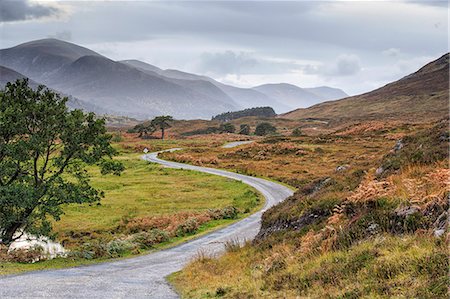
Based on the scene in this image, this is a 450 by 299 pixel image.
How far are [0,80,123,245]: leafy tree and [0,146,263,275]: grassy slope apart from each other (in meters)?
5.19

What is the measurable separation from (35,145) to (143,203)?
2602 centimetres

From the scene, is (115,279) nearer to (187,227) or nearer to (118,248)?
(118,248)

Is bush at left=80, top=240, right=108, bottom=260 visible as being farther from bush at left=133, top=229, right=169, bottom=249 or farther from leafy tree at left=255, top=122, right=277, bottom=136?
leafy tree at left=255, top=122, right=277, bottom=136

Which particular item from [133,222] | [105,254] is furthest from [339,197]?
[133,222]

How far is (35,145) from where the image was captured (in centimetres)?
3094

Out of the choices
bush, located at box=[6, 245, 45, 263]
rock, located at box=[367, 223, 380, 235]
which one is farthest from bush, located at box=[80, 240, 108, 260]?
rock, located at box=[367, 223, 380, 235]

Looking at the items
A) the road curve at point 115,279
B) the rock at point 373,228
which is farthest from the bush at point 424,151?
the road curve at point 115,279

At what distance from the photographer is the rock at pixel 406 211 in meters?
14.4

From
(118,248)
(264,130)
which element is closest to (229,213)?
(118,248)

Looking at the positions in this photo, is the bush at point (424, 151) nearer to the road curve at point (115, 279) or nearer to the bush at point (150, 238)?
the road curve at point (115, 279)

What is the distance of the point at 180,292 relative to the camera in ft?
60.7

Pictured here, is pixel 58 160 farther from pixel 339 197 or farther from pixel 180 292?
pixel 339 197

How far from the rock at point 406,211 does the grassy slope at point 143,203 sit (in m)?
20.1

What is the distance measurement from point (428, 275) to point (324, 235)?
20.7ft
